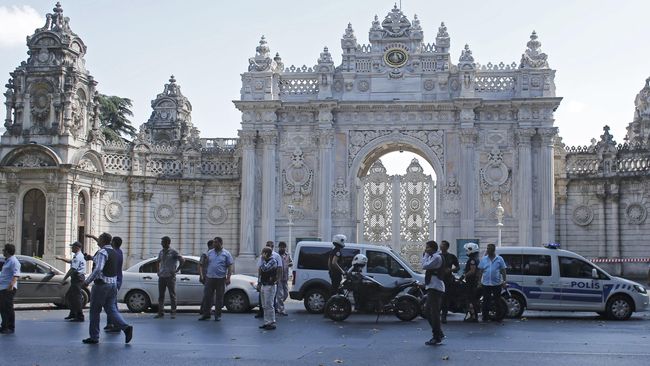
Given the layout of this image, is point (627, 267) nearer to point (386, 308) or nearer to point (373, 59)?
point (373, 59)

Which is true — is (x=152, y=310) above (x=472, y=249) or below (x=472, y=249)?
below

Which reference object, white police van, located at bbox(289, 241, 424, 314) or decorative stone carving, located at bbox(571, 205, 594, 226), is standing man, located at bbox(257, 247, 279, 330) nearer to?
white police van, located at bbox(289, 241, 424, 314)

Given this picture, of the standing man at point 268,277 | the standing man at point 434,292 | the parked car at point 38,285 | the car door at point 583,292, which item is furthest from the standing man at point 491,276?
the parked car at point 38,285

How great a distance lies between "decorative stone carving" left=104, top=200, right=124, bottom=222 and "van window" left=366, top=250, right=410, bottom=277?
19699 millimetres

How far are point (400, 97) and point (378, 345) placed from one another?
23675 millimetres

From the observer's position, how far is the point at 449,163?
37.5 meters

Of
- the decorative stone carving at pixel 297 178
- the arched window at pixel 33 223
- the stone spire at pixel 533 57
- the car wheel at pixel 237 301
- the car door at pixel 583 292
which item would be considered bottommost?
the car wheel at pixel 237 301

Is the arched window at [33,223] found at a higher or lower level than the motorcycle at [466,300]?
higher

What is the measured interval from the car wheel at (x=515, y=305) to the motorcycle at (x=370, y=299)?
265 cm

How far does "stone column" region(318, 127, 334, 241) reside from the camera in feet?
122

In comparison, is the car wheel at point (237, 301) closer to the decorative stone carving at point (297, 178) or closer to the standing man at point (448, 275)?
the standing man at point (448, 275)

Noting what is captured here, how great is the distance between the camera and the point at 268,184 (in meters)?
37.8

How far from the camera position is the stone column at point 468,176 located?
3694 cm

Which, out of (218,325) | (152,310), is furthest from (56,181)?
(218,325)
